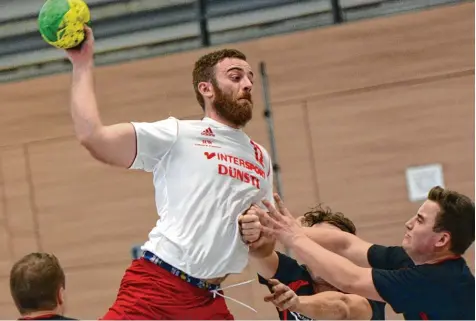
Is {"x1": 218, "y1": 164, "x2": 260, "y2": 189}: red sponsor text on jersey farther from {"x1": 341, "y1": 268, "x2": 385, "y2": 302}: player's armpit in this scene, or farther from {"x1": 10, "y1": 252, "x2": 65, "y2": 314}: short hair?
{"x1": 10, "y1": 252, "x2": 65, "y2": 314}: short hair

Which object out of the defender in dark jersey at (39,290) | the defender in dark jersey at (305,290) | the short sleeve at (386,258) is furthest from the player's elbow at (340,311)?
the defender in dark jersey at (39,290)

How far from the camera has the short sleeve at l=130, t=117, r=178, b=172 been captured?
9.53 ft

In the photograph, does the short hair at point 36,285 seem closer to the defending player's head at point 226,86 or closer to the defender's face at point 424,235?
the defending player's head at point 226,86

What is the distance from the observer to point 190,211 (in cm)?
298

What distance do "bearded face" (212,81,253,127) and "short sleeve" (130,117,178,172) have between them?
0.22 m

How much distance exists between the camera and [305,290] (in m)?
3.92

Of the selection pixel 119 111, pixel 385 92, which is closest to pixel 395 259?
pixel 385 92

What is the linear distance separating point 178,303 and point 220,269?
21 centimetres

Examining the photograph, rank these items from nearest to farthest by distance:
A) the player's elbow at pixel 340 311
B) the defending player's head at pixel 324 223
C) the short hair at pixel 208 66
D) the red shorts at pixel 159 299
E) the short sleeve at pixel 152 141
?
1. the short sleeve at pixel 152 141
2. the red shorts at pixel 159 299
3. the short hair at pixel 208 66
4. the player's elbow at pixel 340 311
5. the defending player's head at pixel 324 223

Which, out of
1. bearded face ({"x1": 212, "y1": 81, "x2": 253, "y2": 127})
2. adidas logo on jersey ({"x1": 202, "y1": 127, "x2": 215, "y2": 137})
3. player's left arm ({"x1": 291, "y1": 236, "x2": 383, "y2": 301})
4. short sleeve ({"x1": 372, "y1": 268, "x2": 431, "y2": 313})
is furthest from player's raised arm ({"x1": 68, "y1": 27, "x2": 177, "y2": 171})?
short sleeve ({"x1": 372, "y1": 268, "x2": 431, "y2": 313})

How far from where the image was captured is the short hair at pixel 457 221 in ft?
10.4

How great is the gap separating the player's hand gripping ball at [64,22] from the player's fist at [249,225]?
88 centimetres

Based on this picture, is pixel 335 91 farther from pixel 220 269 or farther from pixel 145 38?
pixel 220 269

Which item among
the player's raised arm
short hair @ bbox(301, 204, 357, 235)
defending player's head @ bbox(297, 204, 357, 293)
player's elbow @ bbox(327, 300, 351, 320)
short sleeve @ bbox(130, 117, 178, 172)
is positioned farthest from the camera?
short hair @ bbox(301, 204, 357, 235)
